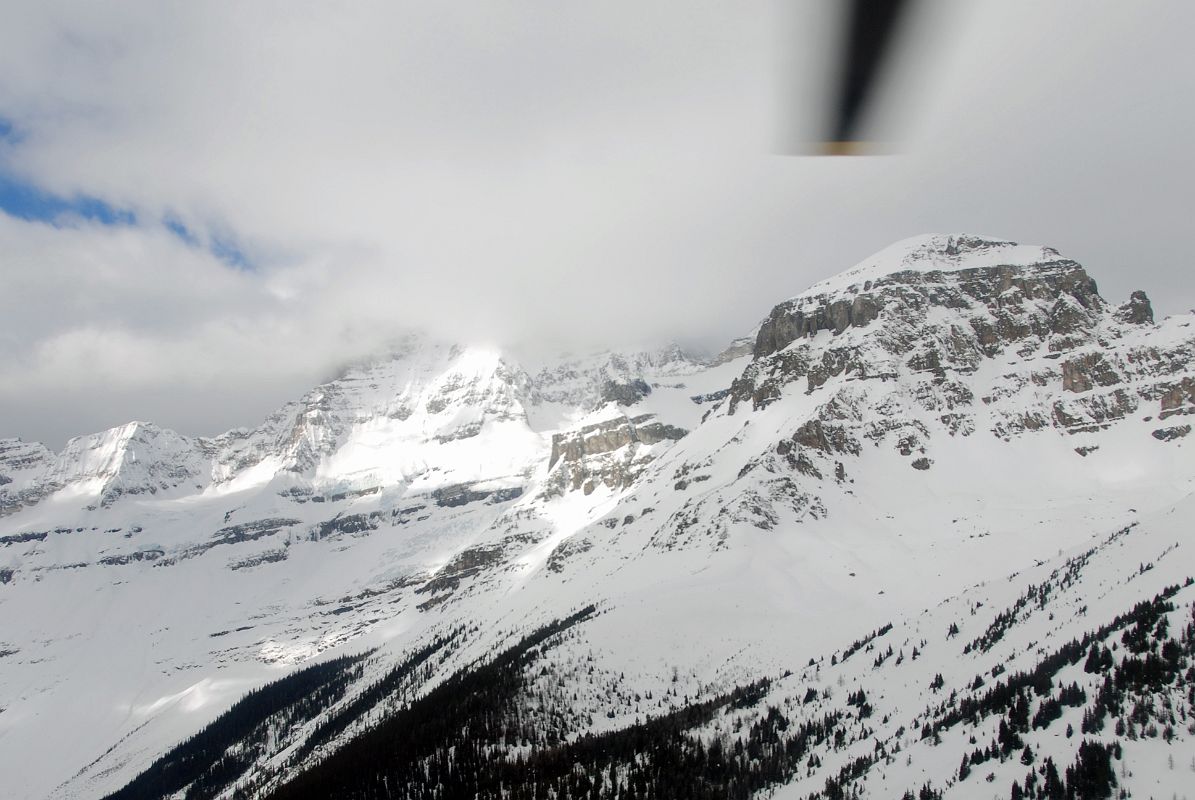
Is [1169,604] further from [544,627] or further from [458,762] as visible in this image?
[544,627]

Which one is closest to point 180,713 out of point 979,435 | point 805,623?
point 805,623

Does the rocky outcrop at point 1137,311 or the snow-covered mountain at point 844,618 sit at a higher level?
the rocky outcrop at point 1137,311

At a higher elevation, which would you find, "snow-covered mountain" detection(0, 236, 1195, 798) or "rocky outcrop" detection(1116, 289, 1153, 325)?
"rocky outcrop" detection(1116, 289, 1153, 325)

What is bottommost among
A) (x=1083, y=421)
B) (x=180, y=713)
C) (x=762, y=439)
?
(x=180, y=713)

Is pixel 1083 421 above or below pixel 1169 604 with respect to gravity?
above

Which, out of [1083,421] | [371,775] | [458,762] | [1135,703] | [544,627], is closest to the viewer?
[1135,703]

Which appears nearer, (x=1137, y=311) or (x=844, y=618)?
(x=844, y=618)

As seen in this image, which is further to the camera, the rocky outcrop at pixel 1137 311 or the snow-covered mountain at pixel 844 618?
the rocky outcrop at pixel 1137 311

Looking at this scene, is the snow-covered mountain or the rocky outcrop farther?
the rocky outcrop

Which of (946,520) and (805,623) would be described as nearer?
(805,623)

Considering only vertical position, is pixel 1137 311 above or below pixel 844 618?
above

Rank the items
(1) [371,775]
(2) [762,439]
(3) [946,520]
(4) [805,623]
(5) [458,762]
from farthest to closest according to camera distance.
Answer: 1. (2) [762,439]
2. (3) [946,520]
3. (4) [805,623]
4. (1) [371,775]
5. (5) [458,762]
